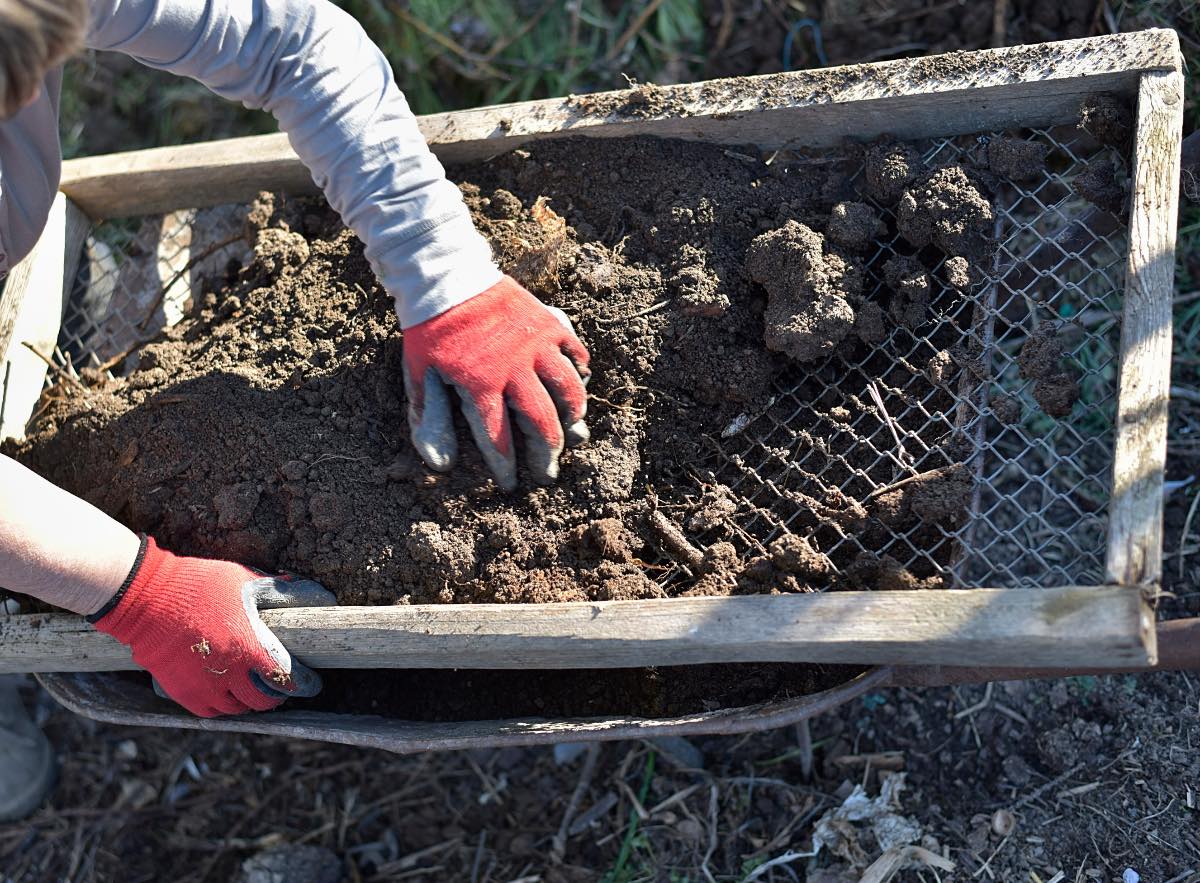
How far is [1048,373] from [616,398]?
2.53 ft

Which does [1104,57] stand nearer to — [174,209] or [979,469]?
[979,469]

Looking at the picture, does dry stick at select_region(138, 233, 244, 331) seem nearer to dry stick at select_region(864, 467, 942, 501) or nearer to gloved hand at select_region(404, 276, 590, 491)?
gloved hand at select_region(404, 276, 590, 491)

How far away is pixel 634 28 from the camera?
10.0 ft

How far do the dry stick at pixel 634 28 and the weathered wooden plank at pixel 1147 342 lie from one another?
159 centimetres

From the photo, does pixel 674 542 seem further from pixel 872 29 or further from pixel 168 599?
pixel 872 29

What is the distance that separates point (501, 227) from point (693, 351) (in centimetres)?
48

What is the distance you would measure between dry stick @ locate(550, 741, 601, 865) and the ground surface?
0.01 m

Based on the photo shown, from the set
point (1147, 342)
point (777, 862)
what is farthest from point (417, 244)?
point (777, 862)

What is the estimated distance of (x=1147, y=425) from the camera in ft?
5.10

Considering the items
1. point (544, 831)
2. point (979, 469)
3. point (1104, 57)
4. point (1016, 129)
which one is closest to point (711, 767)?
point (544, 831)

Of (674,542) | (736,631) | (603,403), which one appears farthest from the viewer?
(603,403)

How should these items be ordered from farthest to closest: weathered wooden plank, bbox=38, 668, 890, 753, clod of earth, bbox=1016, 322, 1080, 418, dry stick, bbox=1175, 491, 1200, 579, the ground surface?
1. dry stick, bbox=1175, 491, 1200, 579
2. the ground surface
3. clod of earth, bbox=1016, 322, 1080, 418
4. weathered wooden plank, bbox=38, 668, 890, 753

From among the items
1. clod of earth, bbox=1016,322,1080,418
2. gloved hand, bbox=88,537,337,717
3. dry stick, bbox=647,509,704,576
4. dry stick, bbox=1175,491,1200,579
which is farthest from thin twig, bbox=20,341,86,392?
dry stick, bbox=1175,491,1200,579

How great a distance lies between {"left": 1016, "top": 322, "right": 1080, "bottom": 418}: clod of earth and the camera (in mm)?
1775
